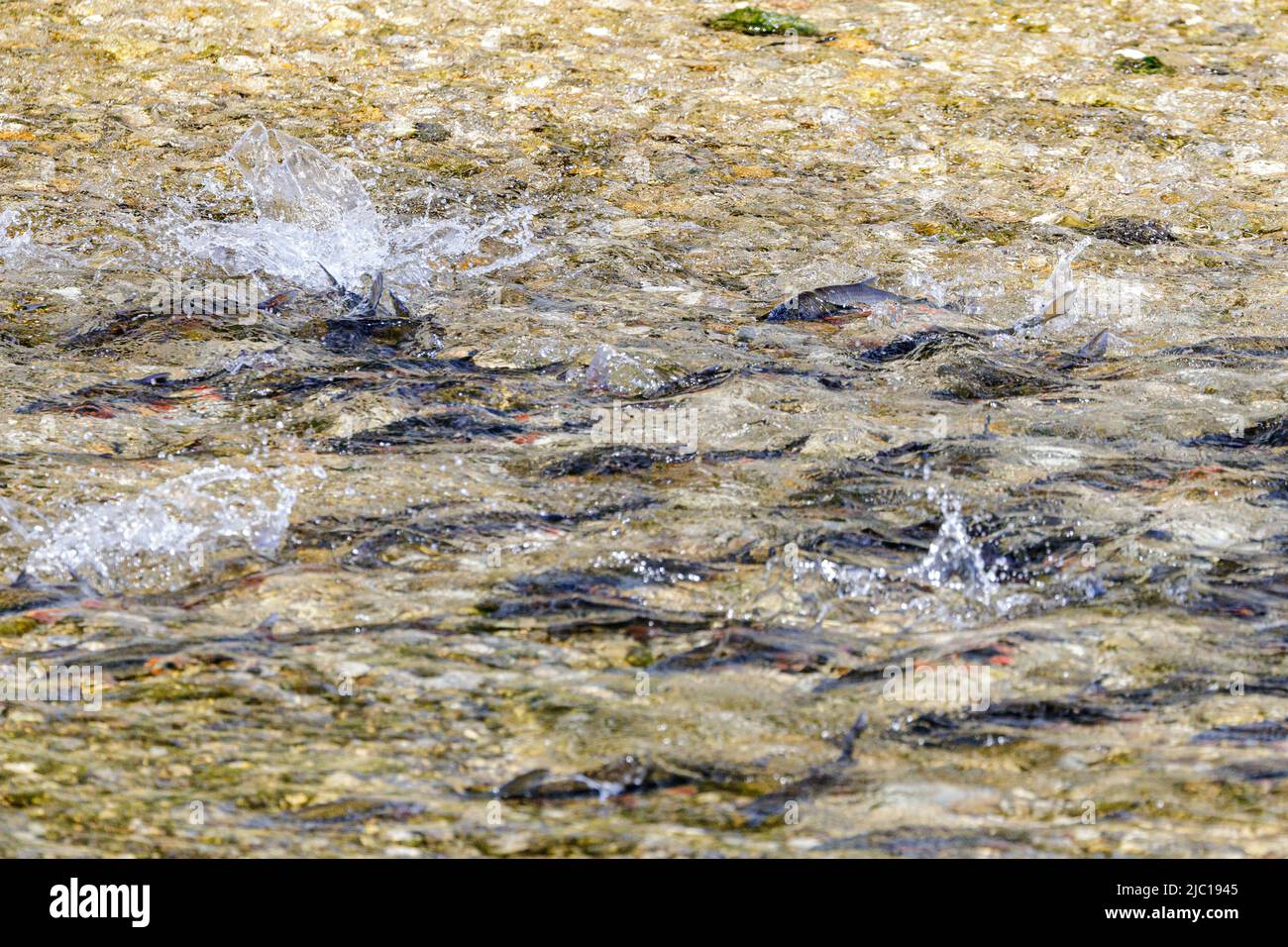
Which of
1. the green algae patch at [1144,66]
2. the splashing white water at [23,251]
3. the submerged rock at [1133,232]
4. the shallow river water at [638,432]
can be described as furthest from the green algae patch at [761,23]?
the splashing white water at [23,251]

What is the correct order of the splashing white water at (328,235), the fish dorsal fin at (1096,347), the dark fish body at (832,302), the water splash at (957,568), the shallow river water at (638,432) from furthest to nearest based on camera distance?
the splashing white water at (328,235)
the dark fish body at (832,302)
the fish dorsal fin at (1096,347)
the water splash at (957,568)
the shallow river water at (638,432)

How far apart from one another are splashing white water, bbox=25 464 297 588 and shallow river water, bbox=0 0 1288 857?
13 millimetres

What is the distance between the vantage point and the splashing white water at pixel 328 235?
16.8 ft

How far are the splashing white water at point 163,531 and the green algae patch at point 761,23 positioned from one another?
15.7 ft

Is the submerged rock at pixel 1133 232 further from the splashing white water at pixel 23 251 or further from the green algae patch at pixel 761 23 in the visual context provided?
the splashing white water at pixel 23 251

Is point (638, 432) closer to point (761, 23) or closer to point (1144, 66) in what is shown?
point (761, 23)

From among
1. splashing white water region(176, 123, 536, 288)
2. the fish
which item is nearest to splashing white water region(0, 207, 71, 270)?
splashing white water region(176, 123, 536, 288)

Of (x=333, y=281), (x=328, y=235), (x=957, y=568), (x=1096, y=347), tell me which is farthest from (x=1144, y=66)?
(x=957, y=568)

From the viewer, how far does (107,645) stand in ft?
9.20

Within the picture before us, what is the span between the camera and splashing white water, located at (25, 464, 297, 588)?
3131 mm

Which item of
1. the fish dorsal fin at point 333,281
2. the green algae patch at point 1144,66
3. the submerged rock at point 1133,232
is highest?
the green algae patch at point 1144,66

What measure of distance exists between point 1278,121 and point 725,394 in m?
3.85
